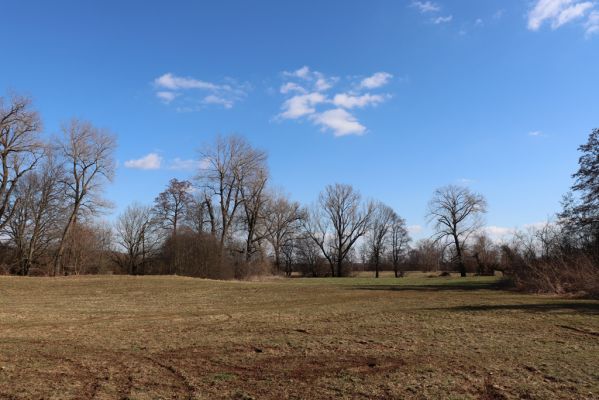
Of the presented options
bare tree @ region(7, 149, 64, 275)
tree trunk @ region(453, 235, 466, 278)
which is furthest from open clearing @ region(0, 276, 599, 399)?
tree trunk @ region(453, 235, 466, 278)

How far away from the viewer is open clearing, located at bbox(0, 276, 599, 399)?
5871mm

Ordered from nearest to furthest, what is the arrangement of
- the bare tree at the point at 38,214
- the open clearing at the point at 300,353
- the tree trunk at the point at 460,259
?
the open clearing at the point at 300,353
the bare tree at the point at 38,214
the tree trunk at the point at 460,259

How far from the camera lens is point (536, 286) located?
2602cm

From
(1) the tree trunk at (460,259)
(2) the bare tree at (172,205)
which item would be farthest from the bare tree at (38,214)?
(1) the tree trunk at (460,259)

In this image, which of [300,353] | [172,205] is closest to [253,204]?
[172,205]

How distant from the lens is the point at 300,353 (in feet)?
27.2

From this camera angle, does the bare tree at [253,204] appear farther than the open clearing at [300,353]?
Yes

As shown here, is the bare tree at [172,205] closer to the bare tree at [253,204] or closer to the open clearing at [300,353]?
the bare tree at [253,204]

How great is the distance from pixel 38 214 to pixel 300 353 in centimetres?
4869

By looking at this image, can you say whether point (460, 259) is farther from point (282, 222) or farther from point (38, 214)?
point (38, 214)

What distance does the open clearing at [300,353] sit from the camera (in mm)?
5871

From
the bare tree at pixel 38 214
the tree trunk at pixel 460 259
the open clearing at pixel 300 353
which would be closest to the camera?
the open clearing at pixel 300 353

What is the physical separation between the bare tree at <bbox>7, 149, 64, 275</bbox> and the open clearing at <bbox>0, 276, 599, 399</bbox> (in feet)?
119

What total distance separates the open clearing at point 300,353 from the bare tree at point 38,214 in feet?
119
